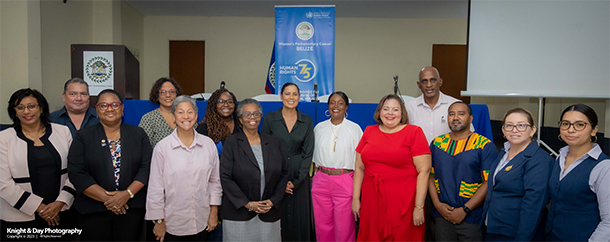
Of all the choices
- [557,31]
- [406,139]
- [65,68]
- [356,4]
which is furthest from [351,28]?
[406,139]

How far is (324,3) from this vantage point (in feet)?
24.0

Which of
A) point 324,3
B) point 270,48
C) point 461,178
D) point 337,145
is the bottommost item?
point 461,178

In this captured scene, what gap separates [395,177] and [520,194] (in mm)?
753

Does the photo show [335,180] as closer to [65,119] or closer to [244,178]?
[244,178]

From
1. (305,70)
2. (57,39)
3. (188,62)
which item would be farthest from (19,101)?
(188,62)

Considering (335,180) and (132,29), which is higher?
(132,29)

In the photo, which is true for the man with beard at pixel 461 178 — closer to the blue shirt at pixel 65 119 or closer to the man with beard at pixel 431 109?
the man with beard at pixel 431 109

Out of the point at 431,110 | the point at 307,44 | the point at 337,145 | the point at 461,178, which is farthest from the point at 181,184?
the point at 307,44

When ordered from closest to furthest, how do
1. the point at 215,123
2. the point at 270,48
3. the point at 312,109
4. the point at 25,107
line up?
1. the point at 25,107
2. the point at 215,123
3. the point at 312,109
4. the point at 270,48

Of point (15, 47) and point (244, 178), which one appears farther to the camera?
point (15, 47)

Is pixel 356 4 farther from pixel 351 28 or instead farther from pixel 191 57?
pixel 191 57

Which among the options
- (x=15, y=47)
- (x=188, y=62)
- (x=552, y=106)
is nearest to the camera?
(x=15, y=47)

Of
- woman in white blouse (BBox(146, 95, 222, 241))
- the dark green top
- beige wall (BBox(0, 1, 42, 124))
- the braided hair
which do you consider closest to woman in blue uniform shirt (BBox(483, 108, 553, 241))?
the dark green top

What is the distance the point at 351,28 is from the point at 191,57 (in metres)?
4.13
